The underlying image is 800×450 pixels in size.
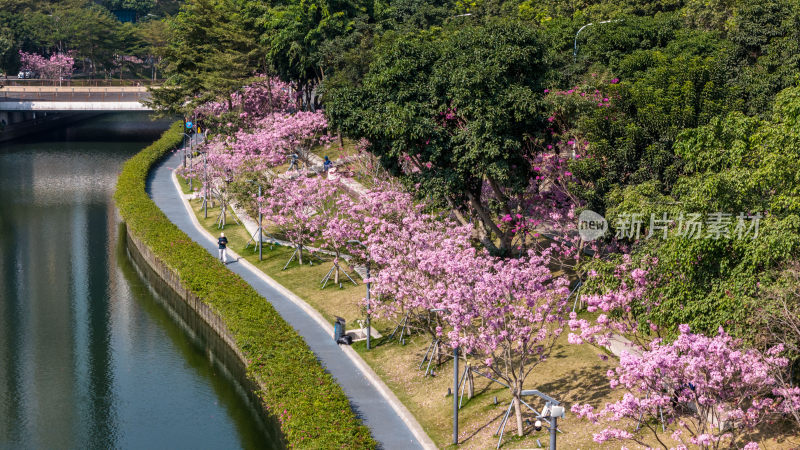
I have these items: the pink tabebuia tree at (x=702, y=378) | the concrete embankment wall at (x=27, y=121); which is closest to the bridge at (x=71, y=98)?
the concrete embankment wall at (x=27, y=121)

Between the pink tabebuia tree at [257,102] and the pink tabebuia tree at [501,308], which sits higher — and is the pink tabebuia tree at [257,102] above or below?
above

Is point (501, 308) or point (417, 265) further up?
point (417, 265)

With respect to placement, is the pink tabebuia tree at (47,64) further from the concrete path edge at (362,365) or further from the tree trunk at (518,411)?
the tree trunk at (518,411)

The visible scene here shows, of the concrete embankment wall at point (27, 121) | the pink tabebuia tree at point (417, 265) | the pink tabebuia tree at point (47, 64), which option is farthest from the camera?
the pink tabebuia tree at point (47, 64)

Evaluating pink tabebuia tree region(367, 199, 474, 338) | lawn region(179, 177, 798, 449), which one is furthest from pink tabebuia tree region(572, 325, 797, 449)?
pink tabebuia tree region(367, 199, 474, 338)

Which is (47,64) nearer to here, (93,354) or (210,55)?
(210,55)

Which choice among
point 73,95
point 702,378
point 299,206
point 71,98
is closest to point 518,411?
point 702,378

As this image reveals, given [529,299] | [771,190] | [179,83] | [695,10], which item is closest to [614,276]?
[529,299]
